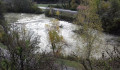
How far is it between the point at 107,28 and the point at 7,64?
29136 millimetres

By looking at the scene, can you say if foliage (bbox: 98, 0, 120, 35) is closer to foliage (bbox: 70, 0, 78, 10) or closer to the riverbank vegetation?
the riverbank vegetation

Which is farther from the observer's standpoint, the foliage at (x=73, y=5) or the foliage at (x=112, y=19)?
the foliage at (x=73, y=5)

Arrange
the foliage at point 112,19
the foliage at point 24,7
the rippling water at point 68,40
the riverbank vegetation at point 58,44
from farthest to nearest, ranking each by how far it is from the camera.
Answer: the foliage at point 24,7
the foliage at point 112,19
the rippling water at point 68,40
the riverbank vegetation at point 58,44

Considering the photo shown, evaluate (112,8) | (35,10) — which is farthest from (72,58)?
(35,10)

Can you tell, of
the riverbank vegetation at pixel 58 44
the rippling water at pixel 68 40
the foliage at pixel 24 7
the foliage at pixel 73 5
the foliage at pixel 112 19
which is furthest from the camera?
the foliage at pixel 24 7

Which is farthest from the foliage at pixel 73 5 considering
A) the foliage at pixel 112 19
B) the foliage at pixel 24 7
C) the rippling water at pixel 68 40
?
the foliage at pixel 112 19

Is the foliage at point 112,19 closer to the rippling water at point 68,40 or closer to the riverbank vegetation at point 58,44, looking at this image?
the riverbank vegetation at point 58,44

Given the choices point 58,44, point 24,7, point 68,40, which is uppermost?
point 24,7

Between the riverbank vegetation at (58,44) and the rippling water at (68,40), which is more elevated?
the riverbank vegetation at (58,44)

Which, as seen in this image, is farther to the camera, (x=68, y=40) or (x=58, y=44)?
(x=68, y=40)

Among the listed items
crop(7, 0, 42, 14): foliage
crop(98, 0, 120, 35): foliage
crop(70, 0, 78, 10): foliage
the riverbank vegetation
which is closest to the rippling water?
the riverbank vegetation

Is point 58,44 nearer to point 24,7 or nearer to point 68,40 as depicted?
point 68,40

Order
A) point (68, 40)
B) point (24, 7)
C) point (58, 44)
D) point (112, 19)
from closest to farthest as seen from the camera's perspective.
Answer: point (58, 44), point (68, 40), point (112, 19), point (24, 7)

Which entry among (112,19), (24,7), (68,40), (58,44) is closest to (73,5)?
(24,7)
